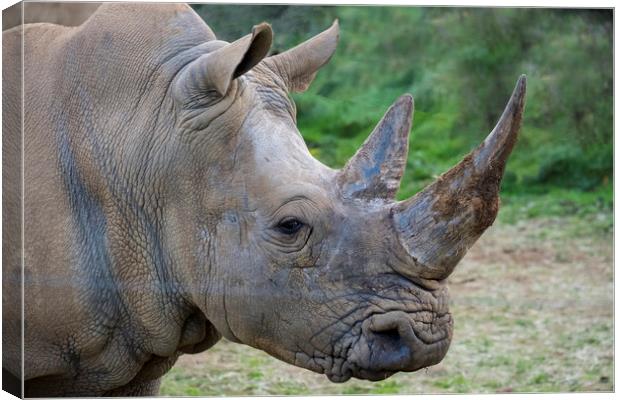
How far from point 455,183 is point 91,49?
1.65 meters

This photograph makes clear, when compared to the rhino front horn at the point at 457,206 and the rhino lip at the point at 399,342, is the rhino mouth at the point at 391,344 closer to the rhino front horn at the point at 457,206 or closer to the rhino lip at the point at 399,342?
the rhino lip at the point at 399,342

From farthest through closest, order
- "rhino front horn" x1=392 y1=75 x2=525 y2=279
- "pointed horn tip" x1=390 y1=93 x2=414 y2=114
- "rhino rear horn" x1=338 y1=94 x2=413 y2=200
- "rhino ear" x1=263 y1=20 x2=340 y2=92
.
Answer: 1. "rhino ear" x1=263 y1=20 x2=340 y2=92
2. "pointed horn tip" x1=390 y1=93 x2=414 y2=114
3. "rhino rear horn" x1=338 y1=94 x2=413 y2=200
4. "rhino front horn" x1=392 y1=75 x2=525 y2=279

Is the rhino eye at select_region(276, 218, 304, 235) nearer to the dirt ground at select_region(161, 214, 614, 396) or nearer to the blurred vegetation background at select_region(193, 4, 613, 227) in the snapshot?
the blurred vegetation background at select_region(193, 4, 613, 227)

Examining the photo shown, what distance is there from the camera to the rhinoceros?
16.7 ft

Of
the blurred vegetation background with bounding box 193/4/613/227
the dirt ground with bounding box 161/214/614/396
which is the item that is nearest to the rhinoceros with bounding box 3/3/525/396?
the blurred vegetation background with bounding box 193/4/613/227

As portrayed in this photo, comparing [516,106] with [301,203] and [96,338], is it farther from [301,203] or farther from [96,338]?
[96,338]

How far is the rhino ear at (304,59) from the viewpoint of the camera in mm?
5766

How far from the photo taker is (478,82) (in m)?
6.48

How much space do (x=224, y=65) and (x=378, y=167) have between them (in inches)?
27.5

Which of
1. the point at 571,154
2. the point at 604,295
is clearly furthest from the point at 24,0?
the point at 604,295

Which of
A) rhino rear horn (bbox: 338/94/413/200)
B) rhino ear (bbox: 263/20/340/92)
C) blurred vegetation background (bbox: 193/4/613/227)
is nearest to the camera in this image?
rhino rear horn (bbox: 338/94/413/200)

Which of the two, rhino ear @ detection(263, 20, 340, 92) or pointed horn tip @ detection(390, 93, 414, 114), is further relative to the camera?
rhino ear @ detection(263, 20, 340, 92)

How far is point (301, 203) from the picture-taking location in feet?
17.0

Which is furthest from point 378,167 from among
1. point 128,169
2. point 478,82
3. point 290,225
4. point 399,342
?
point 478,82
